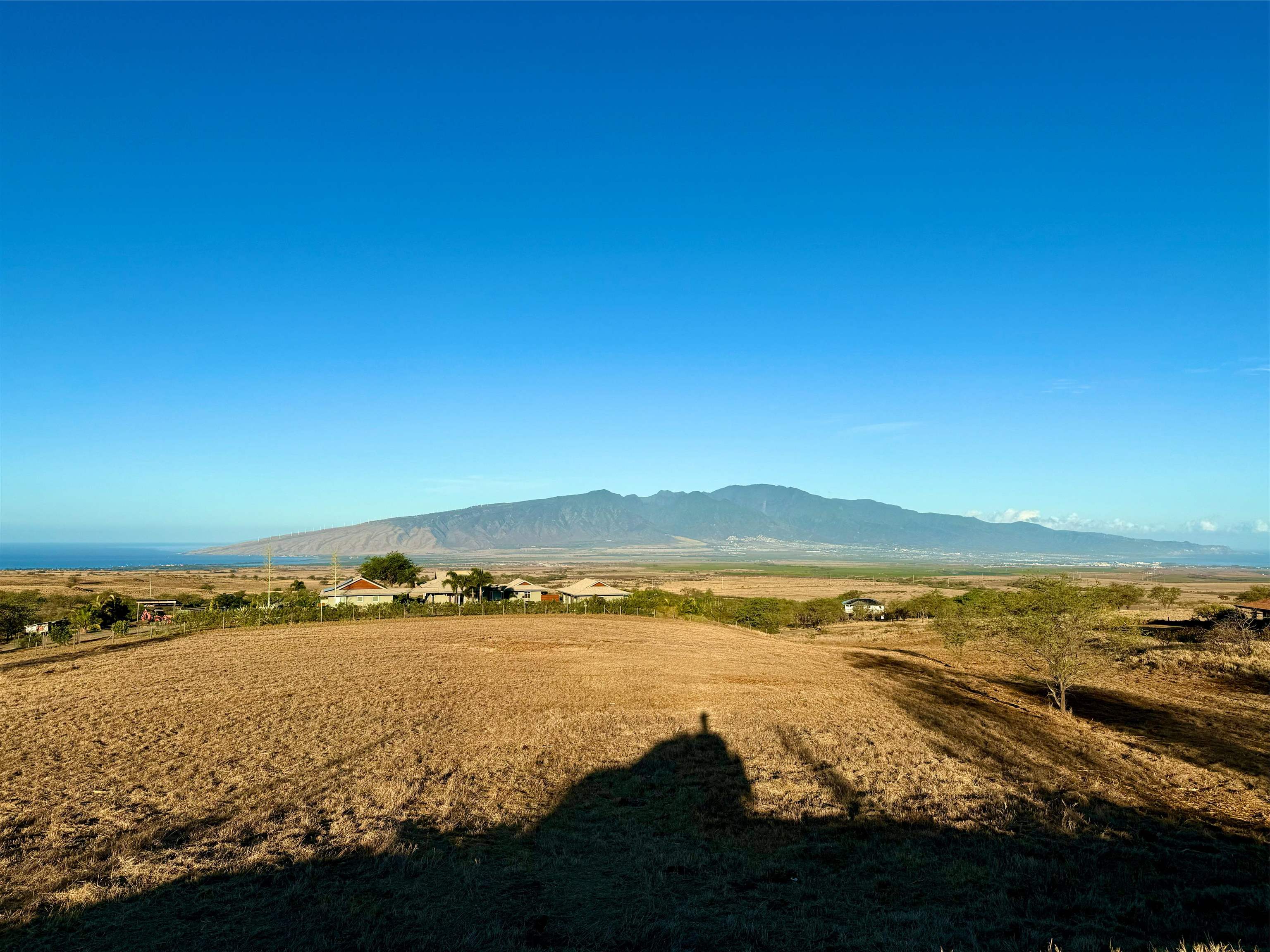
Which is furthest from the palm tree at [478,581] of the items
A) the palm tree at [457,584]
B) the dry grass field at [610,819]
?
the dry grass field at [610,819]

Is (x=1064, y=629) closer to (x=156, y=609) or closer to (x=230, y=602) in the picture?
(x=230, y=602)

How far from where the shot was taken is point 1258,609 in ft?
205

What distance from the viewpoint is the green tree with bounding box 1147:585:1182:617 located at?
3996 inches

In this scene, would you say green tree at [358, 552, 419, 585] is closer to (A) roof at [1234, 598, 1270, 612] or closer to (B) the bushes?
(B) the bushes

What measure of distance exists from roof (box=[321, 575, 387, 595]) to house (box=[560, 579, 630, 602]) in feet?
85.8

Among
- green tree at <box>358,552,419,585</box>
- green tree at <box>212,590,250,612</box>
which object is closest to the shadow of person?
green tree at <box>212,590,250,612</box>

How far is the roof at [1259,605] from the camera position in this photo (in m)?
61.8

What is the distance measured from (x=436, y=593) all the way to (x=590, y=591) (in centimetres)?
2363

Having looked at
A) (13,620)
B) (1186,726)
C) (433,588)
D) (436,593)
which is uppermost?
(13,620)

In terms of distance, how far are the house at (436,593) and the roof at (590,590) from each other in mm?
15695

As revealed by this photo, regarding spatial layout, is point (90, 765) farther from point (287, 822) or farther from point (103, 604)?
point (103, 604)

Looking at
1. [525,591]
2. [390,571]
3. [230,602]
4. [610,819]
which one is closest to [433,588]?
[525,591]

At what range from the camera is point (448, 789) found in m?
16.0

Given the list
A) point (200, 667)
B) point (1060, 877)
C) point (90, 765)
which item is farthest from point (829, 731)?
point (200, 667)
